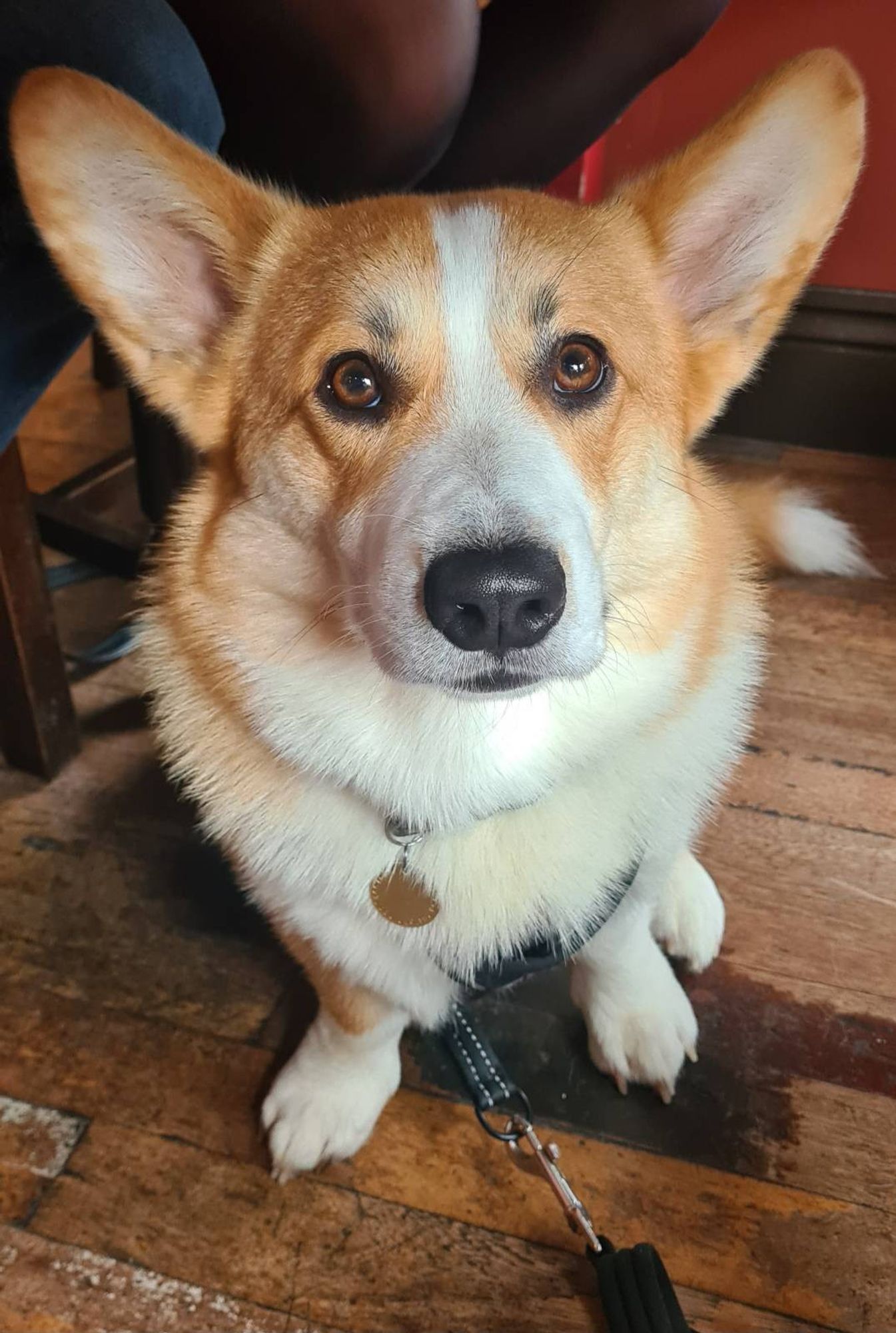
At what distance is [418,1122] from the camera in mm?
1163

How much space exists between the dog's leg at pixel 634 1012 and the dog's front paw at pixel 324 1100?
0.91 ft

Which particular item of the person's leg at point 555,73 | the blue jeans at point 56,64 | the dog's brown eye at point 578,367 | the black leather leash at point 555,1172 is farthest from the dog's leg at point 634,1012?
the person's leg at point 555,73

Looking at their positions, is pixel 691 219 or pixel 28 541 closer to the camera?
pixel 691 219

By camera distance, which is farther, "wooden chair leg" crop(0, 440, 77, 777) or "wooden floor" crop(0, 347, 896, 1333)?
"wooden chair leg" crop(0, 440, 77, 777)

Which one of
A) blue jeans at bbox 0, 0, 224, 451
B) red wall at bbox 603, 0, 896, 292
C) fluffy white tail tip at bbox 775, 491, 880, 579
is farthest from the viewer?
red wall at bbox 603, 0, 896, 292

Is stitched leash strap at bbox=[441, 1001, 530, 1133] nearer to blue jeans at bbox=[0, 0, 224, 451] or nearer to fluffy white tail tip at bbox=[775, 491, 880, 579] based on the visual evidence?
blue jeans at bbox=[0, 0, 224, 451]

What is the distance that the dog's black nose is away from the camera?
73cm

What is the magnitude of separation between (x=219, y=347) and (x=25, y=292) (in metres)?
0.21

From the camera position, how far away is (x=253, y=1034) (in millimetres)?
1261

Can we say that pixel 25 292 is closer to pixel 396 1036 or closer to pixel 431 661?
pixel 431 661

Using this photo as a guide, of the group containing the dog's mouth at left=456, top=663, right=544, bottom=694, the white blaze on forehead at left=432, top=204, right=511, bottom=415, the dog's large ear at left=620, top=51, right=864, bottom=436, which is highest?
the dog's large ear at left=620, top=51, right=864, bottom=436

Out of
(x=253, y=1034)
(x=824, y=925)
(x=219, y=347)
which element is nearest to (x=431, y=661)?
(x=219, y=347)

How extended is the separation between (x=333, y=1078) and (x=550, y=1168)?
0.96 feet

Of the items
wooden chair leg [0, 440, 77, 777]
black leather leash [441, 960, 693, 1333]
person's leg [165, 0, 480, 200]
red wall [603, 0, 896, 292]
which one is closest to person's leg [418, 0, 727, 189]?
person's leg [165, 0, 480, 200]
